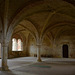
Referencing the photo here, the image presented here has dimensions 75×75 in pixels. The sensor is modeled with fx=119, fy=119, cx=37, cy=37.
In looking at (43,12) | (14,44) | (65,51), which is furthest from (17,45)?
(43,12)

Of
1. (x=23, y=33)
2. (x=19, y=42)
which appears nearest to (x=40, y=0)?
(x=23, y=33)

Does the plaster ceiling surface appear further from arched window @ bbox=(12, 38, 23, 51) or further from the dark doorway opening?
the dark doorway opening

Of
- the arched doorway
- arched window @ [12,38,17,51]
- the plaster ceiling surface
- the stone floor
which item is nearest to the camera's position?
the stone floor

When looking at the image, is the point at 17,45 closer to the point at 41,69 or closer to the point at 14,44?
the point at 14,44

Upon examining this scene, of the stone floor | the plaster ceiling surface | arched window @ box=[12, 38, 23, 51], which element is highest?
the plaster ceiling surface

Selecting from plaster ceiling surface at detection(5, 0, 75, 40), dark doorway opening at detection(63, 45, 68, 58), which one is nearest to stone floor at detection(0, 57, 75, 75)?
plaster ceiling surface at detection(5, 0, 75, 40)

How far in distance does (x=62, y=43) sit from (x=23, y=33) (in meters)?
7.08

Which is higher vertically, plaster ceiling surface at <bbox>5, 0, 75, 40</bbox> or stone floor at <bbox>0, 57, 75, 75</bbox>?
plaster ceiling surface at <bbox>5, 0, 75, 40</bbox>

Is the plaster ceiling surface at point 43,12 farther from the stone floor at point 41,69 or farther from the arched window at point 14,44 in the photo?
the arched window at point 14,44

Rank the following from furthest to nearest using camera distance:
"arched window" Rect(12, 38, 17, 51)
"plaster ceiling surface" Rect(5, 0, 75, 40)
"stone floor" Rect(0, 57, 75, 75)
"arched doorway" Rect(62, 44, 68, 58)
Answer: "arched window" Rect(12, 38, 17, 51), "arched doorway" Rect(62, 44, 68, 58), "plaster ceiling surface" Rect(5, 0, 75, 40), "stone floor" Rect(0, 57, 75, 75)

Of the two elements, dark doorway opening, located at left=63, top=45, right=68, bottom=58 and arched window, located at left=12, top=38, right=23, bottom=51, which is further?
arched window, located at left=12, top=38, right=23, bottom=51

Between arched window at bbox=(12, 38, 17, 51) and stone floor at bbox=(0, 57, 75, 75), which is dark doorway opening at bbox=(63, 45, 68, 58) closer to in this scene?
arched window at bbox=(12, 38, 17, 51)

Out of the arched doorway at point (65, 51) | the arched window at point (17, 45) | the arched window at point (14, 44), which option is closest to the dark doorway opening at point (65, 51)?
the arched doorway at point (65, 51)

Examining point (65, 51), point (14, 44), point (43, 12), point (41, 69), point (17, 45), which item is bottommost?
point (41, 69)
